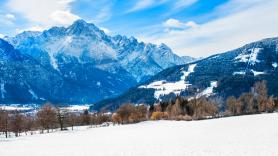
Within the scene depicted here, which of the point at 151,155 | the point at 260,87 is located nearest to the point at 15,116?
the point at 260,87

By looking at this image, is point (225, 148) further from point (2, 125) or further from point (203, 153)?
point (2, 125)

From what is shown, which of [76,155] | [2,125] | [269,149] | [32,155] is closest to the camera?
[269,149]

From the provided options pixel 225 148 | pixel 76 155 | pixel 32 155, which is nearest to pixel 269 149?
pixel 225 148

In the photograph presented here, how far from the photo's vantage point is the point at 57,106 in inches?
7146

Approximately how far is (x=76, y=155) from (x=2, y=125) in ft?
418

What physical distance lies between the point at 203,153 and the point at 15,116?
153m

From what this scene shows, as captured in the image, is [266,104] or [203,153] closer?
[203,153]

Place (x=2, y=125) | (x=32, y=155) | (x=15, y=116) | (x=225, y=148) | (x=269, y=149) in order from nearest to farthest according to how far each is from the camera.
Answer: (x=269, y=149)
(x=225, y=148)
(x=32, y=155)
(x=2, y=125)
(x=15, y=116)

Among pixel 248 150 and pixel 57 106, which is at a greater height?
pixel 57 106

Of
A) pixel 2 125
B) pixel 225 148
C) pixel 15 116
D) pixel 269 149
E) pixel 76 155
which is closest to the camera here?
pixel 269 149

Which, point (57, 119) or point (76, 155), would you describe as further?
point (57, 119)

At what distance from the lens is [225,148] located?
51.1 meters

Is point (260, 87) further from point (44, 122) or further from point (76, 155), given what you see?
point (76, 155)

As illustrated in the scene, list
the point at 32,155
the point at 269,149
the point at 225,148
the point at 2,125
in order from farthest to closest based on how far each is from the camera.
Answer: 1. the point at 2,125
2. the point at 32,155
3. the point at 225,148
4. the point at 269,149
